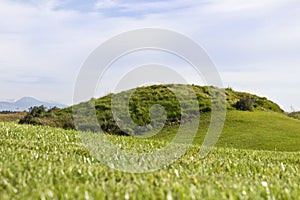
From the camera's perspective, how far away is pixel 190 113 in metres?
35.6

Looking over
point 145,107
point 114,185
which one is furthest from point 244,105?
point 114,185

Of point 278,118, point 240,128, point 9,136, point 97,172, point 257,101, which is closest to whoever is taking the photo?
point 97,172

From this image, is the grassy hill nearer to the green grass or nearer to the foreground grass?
the green grass

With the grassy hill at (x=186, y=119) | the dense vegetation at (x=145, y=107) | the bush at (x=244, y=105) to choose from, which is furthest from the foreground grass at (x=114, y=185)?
the bush at (x=244, y=105)

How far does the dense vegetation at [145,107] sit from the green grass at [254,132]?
4.50 ft

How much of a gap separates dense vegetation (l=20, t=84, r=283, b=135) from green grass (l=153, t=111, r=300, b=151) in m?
1.37

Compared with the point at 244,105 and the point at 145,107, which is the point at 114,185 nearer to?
the point at 145,107

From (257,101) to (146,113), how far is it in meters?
17.2

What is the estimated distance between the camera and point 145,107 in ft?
126

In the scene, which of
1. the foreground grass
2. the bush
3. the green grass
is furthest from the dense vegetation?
the foreground grass

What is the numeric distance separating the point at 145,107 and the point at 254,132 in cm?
992

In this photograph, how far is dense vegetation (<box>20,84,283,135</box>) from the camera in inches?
1332

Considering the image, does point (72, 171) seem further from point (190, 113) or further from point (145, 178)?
point (190, 113)

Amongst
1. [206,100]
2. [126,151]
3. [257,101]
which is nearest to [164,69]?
[126,151]
